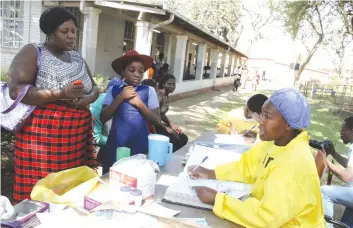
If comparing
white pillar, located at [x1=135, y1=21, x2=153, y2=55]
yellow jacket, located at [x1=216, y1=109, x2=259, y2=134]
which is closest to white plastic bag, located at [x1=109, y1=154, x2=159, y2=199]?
yellow jacket, located at [x1=216, y1=109, x2=259, y2=134]

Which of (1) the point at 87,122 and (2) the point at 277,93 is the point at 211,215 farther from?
(1) the point at 87,122

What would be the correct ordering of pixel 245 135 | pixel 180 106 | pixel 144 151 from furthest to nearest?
1. pixel 180 106
2. pixel 245 135
3. pixel 144 151

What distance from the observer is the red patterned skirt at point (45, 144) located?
6.58ft

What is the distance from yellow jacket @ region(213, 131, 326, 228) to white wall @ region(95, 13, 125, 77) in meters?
9.94

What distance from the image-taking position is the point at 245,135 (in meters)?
3.22

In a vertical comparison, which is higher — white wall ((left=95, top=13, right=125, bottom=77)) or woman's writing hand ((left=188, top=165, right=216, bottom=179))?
white wall ((left=95, top=13, right=125, bottom=77))

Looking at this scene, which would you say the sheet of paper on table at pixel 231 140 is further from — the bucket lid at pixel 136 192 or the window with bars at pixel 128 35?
the window with bars at pixel 128 35

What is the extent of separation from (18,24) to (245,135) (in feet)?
30.1

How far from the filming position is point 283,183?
4.31 ft

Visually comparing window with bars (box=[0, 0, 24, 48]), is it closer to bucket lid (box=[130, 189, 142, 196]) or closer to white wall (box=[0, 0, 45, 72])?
white wall (box=[0, 0, 45, 72])

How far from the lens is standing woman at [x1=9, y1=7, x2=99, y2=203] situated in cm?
192

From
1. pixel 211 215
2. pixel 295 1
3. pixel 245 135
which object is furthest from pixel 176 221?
pixel 295 1

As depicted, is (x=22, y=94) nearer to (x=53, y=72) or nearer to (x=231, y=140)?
(x=53, y=72)

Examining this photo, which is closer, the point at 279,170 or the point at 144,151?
the point at 279,170
